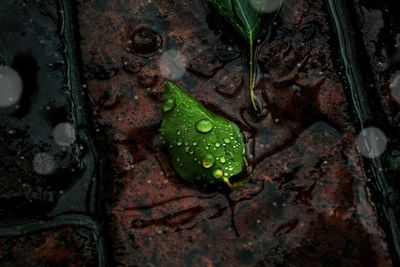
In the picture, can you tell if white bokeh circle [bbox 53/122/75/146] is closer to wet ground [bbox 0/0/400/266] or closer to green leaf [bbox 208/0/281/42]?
wet ground [bbox 0/0/400/266]

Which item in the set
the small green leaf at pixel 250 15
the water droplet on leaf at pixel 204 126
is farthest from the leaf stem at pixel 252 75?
the water droplet on leaf at pixel 204 126

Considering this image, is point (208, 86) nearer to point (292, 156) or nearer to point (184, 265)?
point (292, 156)

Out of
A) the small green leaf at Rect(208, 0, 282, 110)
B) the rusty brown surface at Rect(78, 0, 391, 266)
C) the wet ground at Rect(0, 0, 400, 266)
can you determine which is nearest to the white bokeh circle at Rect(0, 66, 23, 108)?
the wet ground at Rect(0, 0, 400, 266)

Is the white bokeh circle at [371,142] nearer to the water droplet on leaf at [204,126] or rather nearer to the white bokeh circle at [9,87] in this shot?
the water droplet on leaf at [204,126]

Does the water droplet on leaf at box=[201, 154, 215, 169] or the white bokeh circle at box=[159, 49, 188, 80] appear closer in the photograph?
the water droplet on leaf at box=[201, 154, 215, 169]

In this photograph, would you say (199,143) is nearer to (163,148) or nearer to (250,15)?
(163,148)

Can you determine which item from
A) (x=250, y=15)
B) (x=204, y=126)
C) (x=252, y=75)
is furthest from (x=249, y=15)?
(x=204, y=126)
